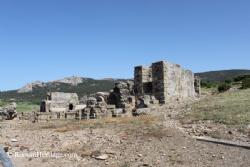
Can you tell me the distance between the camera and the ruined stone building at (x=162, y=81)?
27.8m

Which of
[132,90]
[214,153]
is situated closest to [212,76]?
[132,90]

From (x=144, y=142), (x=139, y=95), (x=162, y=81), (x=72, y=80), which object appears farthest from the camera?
(x=72, y=80)

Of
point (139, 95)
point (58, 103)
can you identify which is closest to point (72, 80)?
point (58, 103)

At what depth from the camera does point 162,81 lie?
2773 cm

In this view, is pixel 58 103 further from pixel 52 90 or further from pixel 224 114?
pixel 52 90

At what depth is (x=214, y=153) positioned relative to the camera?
12.2 m

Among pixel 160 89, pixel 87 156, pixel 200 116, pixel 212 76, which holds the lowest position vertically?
pixel 87 156

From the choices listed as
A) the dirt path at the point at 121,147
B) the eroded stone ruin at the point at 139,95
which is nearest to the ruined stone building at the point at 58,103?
the eroded stone ruin at the point at 139,95

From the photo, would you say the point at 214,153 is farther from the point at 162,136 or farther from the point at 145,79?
the point at 145,79

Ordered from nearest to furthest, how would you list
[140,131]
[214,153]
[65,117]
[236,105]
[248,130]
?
[214,153]
[248,130]
[140,131]
[236,105]
[65,117]

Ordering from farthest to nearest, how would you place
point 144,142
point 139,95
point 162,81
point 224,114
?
point 139,95 → point 162,81 → point 224,114 → point 144,142

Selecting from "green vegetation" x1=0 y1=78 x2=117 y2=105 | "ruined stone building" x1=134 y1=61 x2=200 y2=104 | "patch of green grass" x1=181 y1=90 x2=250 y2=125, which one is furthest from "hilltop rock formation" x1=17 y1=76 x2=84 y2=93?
"patch of green grass" x1=181 y1=90 x2=250 y2=125

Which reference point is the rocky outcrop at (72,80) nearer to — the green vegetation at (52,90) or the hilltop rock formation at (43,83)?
the hilltop rock formation at (43,83)

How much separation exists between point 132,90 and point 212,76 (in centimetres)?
9097
